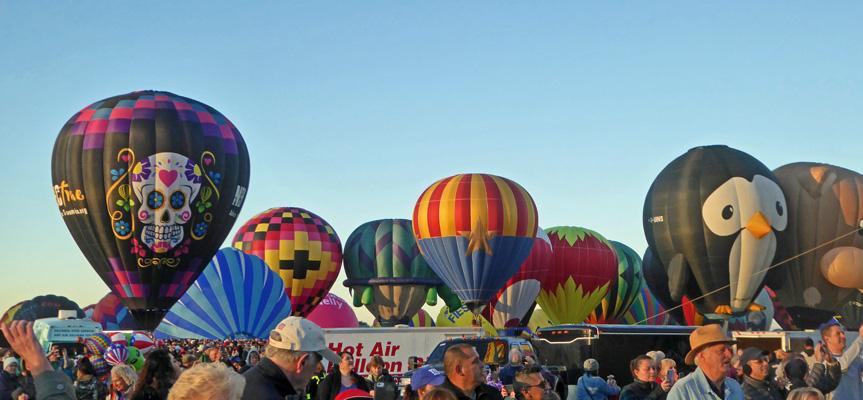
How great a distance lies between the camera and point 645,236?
33.9m

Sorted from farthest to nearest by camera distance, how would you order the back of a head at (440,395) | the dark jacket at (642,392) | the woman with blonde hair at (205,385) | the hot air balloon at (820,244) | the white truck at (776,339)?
the hot air balloon at (820,244) → the white truck at (776,339) → the dark jacket at (642,392) → the back of a head at (440,395) → the woman with blonde hair at (205,385)

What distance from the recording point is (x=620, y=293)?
47.4m

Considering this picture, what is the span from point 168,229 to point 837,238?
23.1 m

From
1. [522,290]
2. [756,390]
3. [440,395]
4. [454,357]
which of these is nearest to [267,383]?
[440,395]

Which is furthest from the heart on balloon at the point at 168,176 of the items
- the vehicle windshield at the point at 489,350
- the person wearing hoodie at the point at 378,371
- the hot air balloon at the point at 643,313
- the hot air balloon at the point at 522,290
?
the hot air balloon at the point at 643,313

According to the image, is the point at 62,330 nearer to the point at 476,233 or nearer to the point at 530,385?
the point at 476,233

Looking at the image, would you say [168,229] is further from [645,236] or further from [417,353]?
[645,236]

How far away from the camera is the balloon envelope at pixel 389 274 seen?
1752 inches

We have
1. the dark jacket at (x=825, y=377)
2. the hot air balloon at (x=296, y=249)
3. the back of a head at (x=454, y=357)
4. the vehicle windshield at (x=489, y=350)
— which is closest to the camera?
the back of a head at (x=454, y=357)

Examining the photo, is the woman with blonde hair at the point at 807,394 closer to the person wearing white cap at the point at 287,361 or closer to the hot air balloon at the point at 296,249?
the person wearing white cap at the point at 287,361

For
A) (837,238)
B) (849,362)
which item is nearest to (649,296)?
(837,238)

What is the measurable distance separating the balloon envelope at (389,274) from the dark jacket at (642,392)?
118 ft

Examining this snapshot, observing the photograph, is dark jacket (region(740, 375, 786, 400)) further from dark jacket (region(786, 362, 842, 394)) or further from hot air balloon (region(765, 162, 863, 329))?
hot air balloon (region(765, 162, 863, 329))

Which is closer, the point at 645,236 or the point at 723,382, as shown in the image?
the point at 723,382
